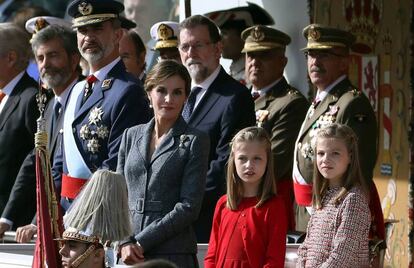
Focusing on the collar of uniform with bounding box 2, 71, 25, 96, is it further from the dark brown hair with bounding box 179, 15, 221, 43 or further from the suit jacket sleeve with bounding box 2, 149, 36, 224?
the dark brown hair with bounding box 179, 15, 221, 43

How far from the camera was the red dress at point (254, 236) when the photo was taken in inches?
310

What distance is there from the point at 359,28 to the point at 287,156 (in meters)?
1.77

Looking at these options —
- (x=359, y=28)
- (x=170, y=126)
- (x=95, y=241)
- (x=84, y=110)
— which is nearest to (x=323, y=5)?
(x=359, y=28)

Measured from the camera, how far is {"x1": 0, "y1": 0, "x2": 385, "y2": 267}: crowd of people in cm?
791

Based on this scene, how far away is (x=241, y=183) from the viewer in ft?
26.5

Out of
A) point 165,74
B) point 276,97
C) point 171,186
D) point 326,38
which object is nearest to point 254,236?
point 171,186

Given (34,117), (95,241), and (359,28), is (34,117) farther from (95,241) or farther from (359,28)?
(95,241)

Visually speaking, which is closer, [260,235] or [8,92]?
[260,235]

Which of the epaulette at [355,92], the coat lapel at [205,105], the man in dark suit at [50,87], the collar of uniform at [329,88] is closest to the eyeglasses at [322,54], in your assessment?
the collar of uniform at [329,88]

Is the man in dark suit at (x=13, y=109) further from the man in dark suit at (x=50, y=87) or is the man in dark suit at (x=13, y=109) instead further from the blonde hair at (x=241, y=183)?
the blonde hair at (x=241, y=183)

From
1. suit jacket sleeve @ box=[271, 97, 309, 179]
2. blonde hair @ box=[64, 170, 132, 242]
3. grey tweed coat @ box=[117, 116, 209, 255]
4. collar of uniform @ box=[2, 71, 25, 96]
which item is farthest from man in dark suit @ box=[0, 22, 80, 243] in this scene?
blonde hair @ box=[64, 170, 132, 242]

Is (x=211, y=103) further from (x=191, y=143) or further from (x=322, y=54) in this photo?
(x=191, y=143)

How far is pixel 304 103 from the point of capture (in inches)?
410

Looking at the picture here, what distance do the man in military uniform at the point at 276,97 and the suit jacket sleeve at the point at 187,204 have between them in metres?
1.70
